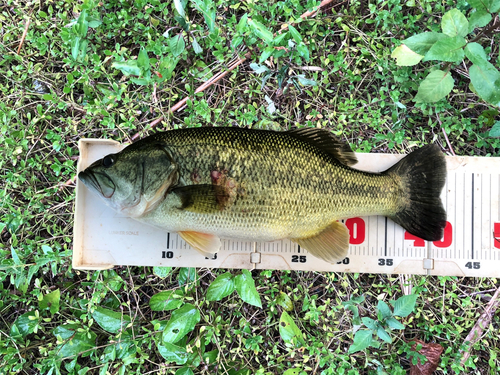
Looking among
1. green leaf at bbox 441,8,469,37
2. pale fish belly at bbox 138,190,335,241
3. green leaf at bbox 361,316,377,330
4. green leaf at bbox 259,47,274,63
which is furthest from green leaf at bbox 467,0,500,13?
green leaf at bbox 361,316,377,330

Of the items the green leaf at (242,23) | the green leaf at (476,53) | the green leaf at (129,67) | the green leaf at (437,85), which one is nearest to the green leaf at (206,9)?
the green leaf at (242,23)

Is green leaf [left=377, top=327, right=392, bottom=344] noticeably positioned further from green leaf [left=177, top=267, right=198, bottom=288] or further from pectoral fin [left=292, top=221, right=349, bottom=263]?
green leaf [left=177, top=267, right=198, bottom=288]

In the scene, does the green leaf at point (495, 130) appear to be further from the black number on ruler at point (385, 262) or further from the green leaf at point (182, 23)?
the green leaf at point (182, 23)

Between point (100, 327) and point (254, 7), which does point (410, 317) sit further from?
point (254, 7)

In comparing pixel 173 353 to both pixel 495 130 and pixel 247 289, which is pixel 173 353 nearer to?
pixel 247 289

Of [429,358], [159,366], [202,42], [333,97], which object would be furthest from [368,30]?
[159,366]

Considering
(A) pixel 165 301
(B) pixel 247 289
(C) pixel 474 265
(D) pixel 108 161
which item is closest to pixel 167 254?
(A) pixel 165 301
